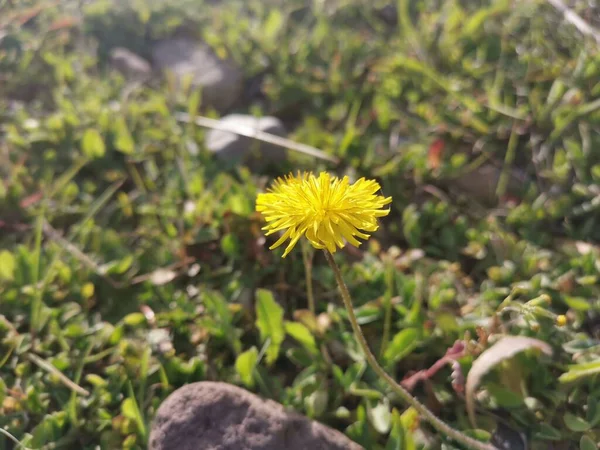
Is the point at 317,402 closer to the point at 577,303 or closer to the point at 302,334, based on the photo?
the point at 302,334

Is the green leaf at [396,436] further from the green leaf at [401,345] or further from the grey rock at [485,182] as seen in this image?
the grey rock at [485,182]

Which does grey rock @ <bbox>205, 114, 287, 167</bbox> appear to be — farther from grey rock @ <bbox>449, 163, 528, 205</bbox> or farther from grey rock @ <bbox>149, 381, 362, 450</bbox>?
grey rock @ <bbox>149, 381, 362, 450</bbox>

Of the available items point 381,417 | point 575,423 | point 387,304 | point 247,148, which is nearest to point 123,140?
point 247,148

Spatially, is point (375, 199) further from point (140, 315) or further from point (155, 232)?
point (155, 232)

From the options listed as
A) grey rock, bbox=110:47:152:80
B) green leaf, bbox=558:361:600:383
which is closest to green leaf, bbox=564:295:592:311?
green leaf, bbox=558:361:600:383

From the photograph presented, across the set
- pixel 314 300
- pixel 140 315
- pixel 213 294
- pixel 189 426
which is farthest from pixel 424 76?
pixel 189 426

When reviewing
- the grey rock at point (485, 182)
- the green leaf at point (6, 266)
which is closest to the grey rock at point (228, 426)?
the green leaf at point (6, 266)

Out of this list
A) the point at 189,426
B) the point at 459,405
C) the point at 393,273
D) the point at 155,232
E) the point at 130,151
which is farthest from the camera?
the point at 130,151
